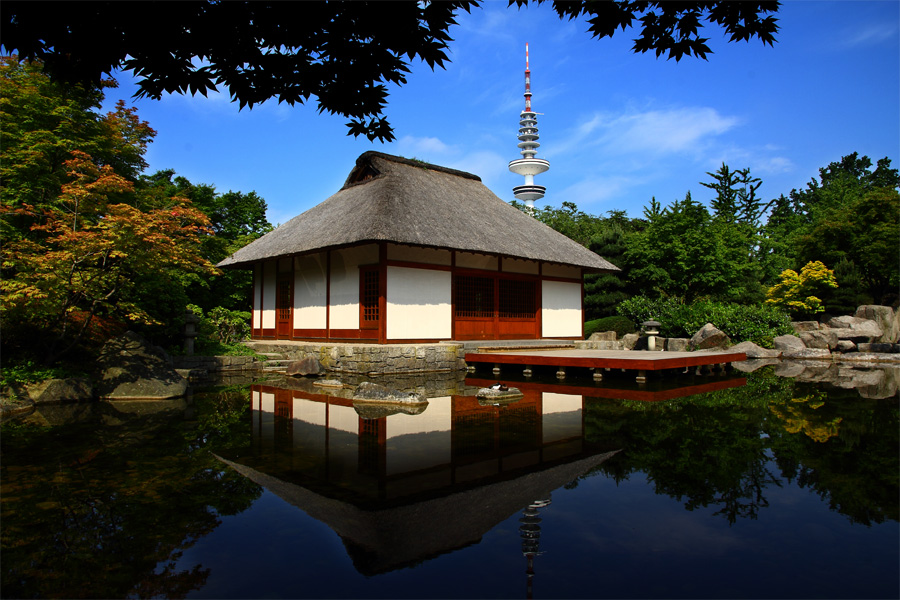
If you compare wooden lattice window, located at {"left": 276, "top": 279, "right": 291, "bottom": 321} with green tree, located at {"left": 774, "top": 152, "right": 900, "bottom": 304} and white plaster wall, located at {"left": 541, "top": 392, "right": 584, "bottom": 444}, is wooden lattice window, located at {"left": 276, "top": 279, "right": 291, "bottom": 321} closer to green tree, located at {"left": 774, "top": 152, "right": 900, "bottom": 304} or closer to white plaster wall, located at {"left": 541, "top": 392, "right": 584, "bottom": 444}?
white plaster wall, located at {"left": 541, "top": 392, "right": 584, "bottom": 444}

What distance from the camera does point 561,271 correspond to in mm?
17812

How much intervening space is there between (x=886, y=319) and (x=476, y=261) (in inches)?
709

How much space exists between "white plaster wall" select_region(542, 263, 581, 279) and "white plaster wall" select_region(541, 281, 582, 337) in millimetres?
269

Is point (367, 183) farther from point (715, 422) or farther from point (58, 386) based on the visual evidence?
point (715, 422)

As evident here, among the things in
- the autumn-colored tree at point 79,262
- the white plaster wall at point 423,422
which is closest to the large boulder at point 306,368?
the autumn-colored tree at point 79,262

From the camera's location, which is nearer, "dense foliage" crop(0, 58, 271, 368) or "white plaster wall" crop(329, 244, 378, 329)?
"dense foliage" crop(0, 58, 271, 368)

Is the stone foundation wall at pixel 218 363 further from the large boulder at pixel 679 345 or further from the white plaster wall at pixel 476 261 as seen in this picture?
the large boulder at pixel 679 345

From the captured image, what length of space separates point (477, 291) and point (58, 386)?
1024 centimetres

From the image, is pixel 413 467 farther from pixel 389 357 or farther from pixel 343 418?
pixel 389 357

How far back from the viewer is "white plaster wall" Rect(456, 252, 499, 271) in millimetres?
15141

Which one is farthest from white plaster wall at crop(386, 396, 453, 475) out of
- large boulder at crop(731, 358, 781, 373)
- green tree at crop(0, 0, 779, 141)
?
large boulder at crop(731, 358, 781, 373)

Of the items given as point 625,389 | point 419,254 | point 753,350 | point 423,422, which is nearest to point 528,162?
point 753,350

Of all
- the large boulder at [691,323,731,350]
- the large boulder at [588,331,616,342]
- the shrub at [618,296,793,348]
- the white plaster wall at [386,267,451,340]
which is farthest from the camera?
the large boulder at [588,331,616,342]

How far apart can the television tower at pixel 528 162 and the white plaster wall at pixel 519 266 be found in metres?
71.5
